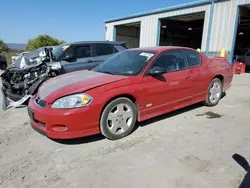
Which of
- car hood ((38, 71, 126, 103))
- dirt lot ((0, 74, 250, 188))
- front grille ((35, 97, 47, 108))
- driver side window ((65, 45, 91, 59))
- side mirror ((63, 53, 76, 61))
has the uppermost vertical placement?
driver side window ((65, 45, 91, 59))

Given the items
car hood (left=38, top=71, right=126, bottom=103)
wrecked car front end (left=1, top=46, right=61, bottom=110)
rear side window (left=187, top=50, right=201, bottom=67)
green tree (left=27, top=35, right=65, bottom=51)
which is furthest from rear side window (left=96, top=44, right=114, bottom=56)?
green tree (left=27, top=35, right=65, bottom=51)

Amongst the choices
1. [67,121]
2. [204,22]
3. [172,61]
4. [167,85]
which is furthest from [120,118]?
[204,22]

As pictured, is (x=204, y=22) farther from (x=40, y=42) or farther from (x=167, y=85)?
(x=40, y=42)

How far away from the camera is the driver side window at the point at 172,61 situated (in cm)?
407

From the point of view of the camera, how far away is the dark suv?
6.32 m

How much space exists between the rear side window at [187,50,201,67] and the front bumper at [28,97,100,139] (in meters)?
2.55

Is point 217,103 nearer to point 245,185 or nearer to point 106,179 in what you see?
point 245,185

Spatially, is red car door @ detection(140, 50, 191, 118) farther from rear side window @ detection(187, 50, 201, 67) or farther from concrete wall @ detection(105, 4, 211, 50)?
concrete wall @ detection(105, 4, 211, 50)

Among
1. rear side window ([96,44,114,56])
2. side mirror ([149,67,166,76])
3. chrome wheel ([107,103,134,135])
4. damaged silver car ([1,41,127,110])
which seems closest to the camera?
chrome wheel ([107,103,134,135])

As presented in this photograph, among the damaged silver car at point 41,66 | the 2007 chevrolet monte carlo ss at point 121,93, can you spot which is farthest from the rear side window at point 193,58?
the damaged silver car at point 41,66

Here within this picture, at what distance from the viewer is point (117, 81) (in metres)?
3.45

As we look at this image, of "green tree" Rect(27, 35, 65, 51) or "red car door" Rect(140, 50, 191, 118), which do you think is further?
"green tree" Rect(27, 35, 65, 51)

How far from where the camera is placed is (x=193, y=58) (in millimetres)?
4734

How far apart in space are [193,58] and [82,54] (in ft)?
11.8
